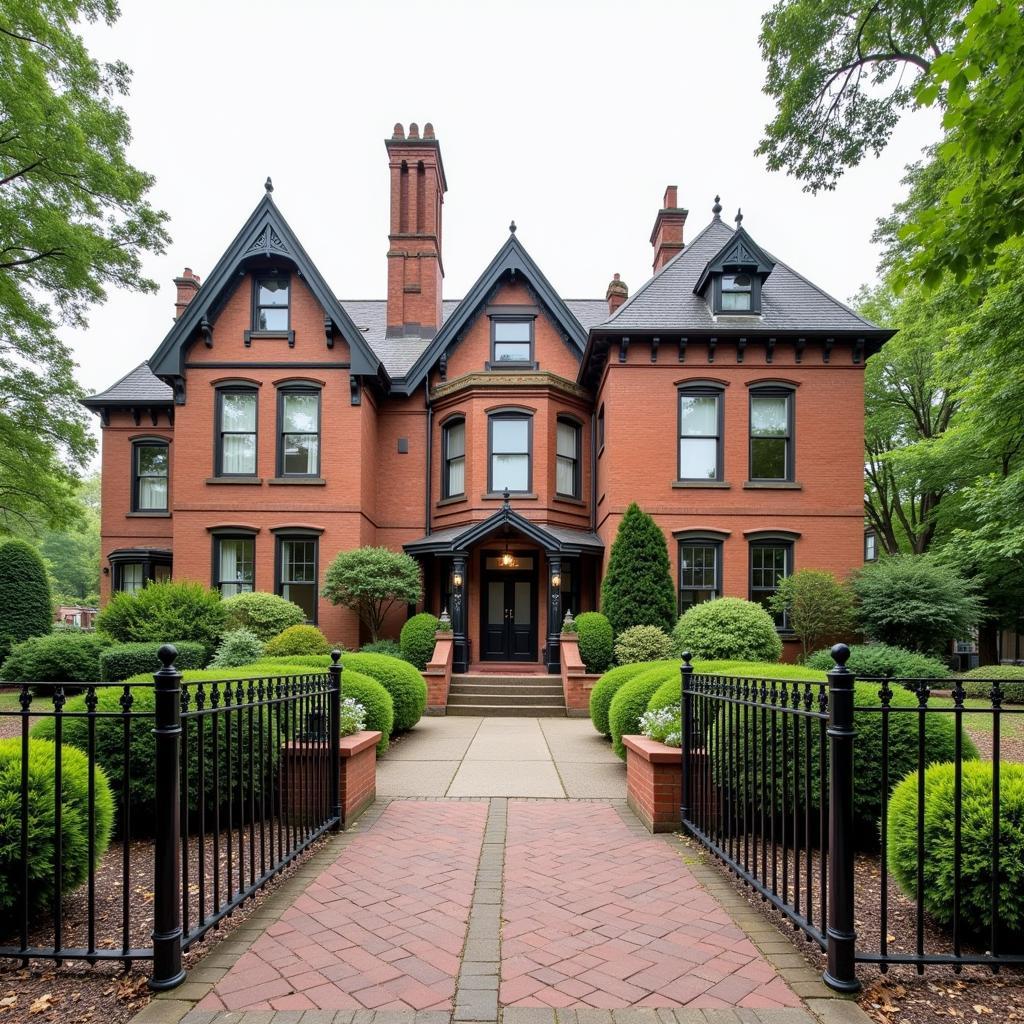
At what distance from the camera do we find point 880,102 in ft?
39.3

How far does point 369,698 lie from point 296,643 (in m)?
6.02

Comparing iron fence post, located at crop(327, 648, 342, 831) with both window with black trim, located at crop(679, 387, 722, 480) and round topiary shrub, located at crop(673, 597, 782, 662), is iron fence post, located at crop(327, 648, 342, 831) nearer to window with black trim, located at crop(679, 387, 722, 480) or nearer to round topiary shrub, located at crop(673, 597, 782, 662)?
round topiary shrub, located at crop(673, 597, 782, 662)

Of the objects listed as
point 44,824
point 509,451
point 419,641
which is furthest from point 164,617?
point 44,824

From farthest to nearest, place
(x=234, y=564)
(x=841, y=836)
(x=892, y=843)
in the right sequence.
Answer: (x=234, y=564) < (x=892, y=843) < (x=841, y=836)

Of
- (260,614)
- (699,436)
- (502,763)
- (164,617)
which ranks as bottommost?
(502,763)

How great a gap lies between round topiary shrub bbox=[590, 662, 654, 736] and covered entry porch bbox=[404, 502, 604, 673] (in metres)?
6.47

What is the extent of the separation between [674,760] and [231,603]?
11.3 metres

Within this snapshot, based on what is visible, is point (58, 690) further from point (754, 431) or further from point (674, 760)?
point (754, 431)

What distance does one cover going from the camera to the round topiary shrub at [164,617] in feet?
38.5

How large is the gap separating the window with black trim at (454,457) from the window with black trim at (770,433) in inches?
286

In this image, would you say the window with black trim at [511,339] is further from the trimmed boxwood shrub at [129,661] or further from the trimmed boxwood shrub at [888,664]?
the trimmed boxwood shrub at [129,661]

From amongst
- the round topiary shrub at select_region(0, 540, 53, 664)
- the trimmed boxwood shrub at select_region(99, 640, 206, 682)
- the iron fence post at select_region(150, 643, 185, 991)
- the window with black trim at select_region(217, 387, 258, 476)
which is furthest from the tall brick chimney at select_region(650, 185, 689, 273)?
the iron fence post at select_region(150, 643, 185, 991)

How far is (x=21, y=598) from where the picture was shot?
52.2 feet

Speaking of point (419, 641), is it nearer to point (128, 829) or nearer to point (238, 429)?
point (238, 429)
